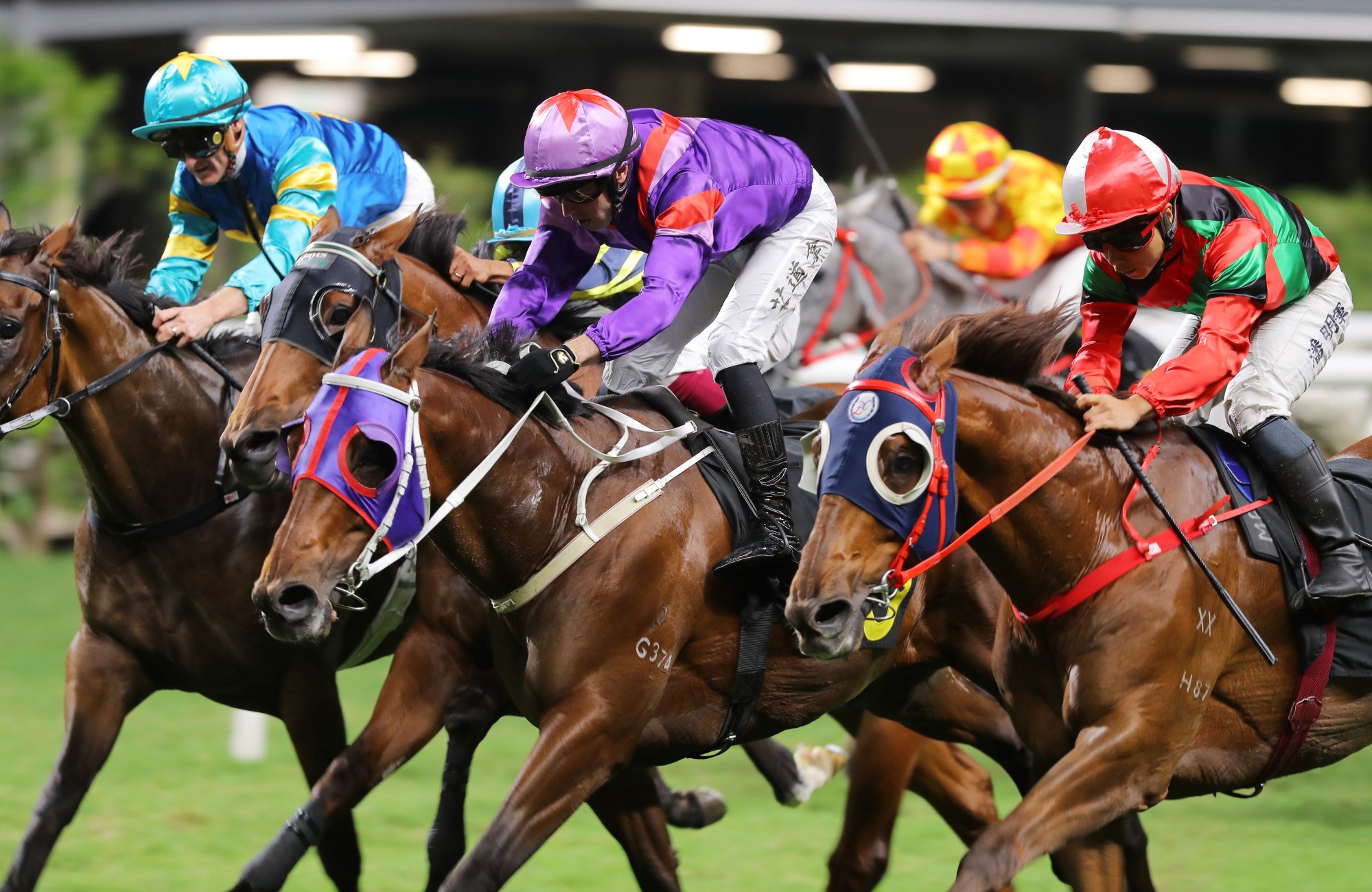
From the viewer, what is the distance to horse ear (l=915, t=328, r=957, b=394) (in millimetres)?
3260

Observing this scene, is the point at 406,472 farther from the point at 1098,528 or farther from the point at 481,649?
the point at 1098,528

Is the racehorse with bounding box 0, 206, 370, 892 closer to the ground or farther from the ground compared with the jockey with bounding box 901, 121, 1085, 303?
farther from the ground

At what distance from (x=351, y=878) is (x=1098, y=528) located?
6.74ft

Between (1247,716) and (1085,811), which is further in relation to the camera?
(1247,716)

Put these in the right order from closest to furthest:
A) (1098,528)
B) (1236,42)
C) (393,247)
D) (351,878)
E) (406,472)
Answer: (406,472), (1098,528), (393,247), (351,878), (1236,42)

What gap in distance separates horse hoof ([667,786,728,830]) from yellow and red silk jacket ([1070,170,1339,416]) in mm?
1889

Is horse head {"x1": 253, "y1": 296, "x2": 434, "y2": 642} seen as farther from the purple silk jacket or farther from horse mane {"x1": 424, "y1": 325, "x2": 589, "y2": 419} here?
the purple silk jacket

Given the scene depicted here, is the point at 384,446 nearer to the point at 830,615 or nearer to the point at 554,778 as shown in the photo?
the point at 554,778

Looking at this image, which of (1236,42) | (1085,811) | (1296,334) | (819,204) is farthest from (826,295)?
(1236,42)

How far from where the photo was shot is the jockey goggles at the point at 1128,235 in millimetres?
3525

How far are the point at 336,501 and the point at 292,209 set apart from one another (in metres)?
1.55

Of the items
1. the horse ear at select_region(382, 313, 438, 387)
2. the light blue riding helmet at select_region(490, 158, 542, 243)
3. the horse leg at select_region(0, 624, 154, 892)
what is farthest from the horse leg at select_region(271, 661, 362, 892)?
the light blue riding helmet at select_region(490, 158, 542, 243)

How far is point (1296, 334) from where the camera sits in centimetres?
380

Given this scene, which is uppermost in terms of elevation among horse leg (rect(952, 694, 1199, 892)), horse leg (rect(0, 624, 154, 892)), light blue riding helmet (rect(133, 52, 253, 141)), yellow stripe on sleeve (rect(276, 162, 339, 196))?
light blue riding helmet (rect(133, 52, 253, 141))
